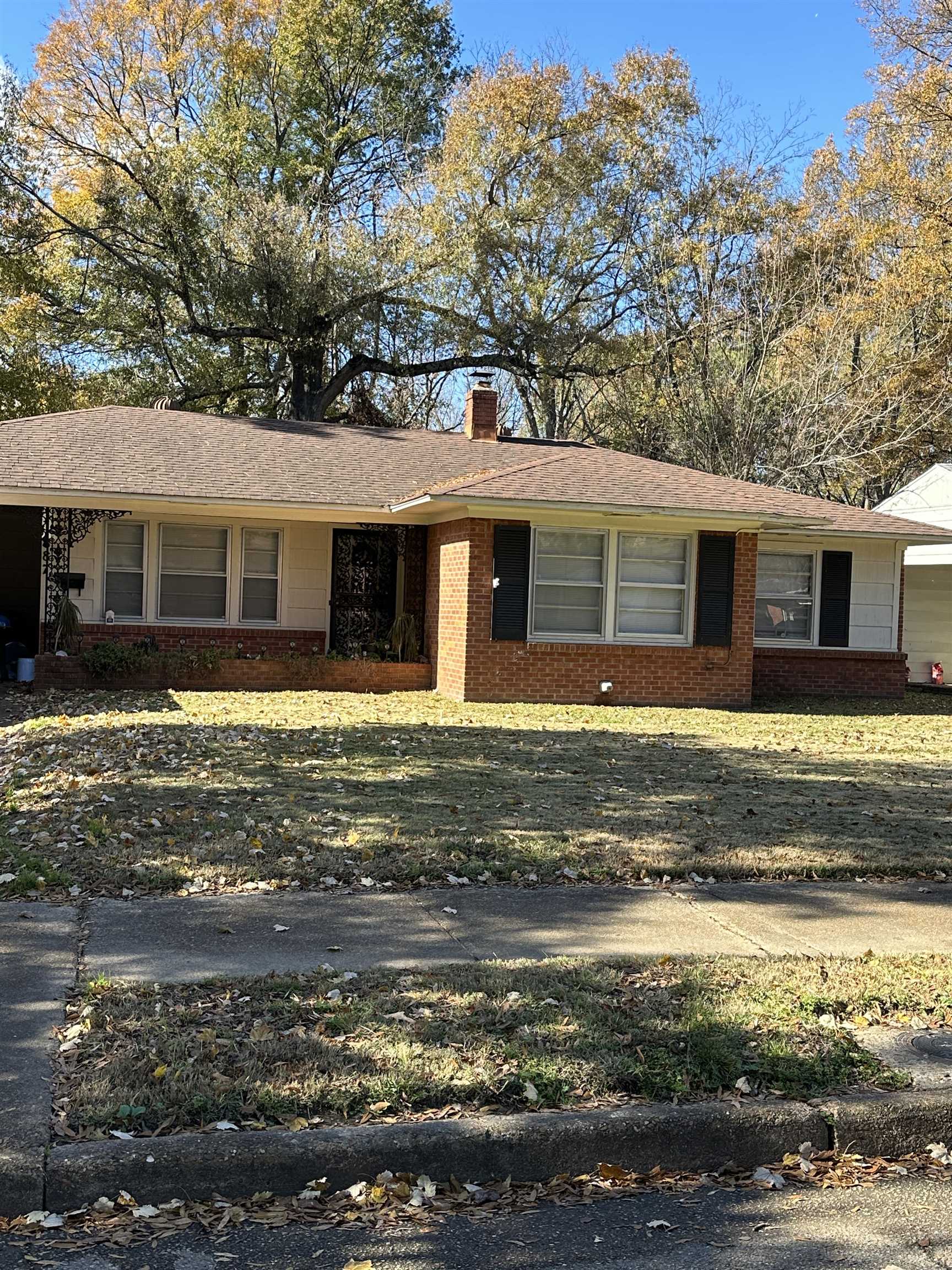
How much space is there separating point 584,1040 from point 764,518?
1279 centimetres

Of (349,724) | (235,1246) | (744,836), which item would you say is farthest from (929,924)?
(349,724)

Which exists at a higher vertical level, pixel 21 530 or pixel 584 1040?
pixel 21 530

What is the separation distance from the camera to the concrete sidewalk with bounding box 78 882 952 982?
5.48 metres

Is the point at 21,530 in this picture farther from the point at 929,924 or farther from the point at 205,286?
the point at 929,924

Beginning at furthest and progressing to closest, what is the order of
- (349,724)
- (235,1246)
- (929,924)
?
(349,724)
(929,924)
(235,1246)

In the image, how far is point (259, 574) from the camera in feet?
62.1

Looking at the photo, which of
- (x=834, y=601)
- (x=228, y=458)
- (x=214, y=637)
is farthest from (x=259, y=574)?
(x=834, y=601)

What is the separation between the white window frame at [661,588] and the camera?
17.0 m

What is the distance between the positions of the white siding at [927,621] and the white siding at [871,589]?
14.5 ft

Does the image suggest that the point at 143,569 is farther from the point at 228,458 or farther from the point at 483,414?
the point at 483,414

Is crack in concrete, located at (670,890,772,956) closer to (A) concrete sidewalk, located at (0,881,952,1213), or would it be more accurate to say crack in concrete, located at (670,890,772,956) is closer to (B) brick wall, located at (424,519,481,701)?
(A) concrete sidewalk, located at (0,881,952,1213)

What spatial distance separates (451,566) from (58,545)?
18.9 feet

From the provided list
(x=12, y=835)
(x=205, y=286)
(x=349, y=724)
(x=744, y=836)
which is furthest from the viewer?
(x=205, y=286)

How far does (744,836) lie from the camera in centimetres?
820
